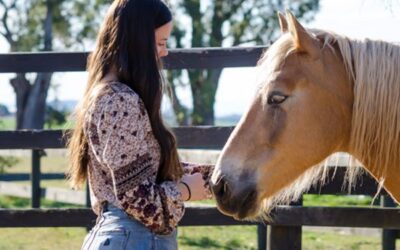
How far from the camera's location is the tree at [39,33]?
2920cm

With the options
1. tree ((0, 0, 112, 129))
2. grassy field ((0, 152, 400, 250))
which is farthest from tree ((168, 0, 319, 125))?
Result: grassy field ((0, 152, 400, 250))

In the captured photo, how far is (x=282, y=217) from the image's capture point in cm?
474

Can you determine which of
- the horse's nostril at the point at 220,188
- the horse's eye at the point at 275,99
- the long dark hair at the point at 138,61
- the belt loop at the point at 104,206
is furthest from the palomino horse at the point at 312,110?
the belt loop at the point at 104,206

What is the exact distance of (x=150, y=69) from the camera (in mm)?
2641

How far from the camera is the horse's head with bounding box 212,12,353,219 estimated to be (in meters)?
3.01

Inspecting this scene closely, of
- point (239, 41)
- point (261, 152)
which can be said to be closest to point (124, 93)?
point (261, 152)

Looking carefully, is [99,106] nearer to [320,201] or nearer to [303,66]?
[303,66]

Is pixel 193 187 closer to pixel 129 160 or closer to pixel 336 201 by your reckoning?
pixel 129 160

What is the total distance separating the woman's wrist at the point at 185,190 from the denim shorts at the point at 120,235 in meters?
0.16

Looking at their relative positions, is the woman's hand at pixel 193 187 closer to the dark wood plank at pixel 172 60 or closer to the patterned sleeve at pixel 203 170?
the patterned sleeve at pixel 203 170

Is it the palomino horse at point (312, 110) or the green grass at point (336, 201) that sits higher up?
the palomino horse at point (312, 110)

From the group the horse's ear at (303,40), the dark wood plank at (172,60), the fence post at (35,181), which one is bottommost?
the fence post at (35,181)

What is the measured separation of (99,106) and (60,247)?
4558 mm

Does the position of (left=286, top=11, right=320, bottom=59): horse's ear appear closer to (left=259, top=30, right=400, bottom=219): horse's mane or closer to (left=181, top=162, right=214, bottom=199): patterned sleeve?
(left=259, top=30, right=400, bottom=219): horse's mane
